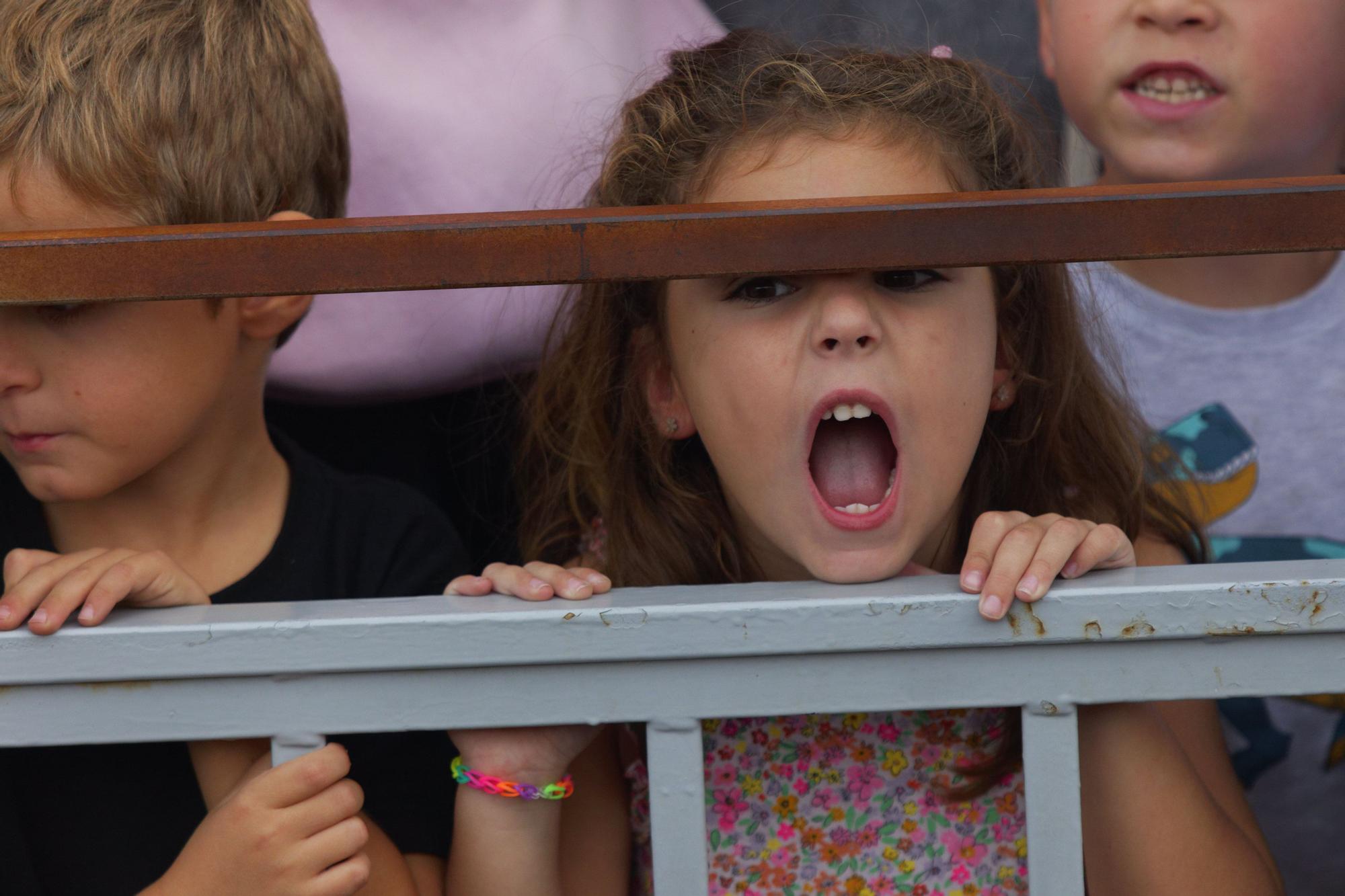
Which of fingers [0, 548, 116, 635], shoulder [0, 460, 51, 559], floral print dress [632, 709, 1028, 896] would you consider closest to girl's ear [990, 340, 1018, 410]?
floral print dress [632, 709, 1028, 896]

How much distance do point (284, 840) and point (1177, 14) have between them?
150cm

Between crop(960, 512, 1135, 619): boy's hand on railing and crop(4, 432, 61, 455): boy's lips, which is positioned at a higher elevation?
crop(4, 432, 61, 455): boy's lips

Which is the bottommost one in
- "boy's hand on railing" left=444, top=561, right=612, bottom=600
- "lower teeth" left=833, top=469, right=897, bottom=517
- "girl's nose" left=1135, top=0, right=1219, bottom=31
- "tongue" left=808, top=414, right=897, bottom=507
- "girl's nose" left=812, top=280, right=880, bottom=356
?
"boy's hand on railing" left=444, top=561, right=612, bottom=600

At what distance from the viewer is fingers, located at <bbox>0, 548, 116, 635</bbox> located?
3.38 feet

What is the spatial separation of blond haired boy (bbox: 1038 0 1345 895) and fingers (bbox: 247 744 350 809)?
1.14 meters

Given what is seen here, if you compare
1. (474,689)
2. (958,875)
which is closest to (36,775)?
(474,689)

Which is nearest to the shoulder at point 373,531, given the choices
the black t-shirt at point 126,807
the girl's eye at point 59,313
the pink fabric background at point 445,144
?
the black t-shirt at point 126,807

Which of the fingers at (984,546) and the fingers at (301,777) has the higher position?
the fingers at (984,546)

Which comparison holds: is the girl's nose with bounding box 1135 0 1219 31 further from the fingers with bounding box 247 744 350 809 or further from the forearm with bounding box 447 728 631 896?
the fingers with bounding box 247 744 350 809

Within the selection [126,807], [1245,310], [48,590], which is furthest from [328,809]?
[1245,310]

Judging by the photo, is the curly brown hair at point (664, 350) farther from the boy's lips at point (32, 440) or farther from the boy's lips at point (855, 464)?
the boy's lips at point (32, 440)

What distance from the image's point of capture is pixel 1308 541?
6.48 ft

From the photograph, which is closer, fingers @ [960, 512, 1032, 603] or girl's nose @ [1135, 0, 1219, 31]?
fingers @ [960, 512, 1032, 603]

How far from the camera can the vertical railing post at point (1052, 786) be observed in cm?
101
